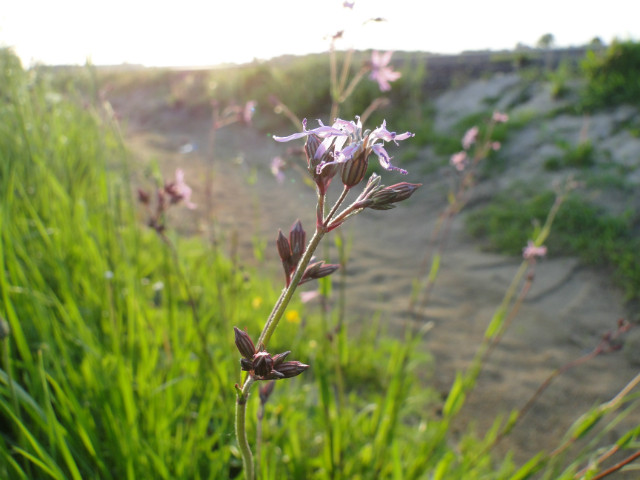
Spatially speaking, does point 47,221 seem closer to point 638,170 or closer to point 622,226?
point 622,226

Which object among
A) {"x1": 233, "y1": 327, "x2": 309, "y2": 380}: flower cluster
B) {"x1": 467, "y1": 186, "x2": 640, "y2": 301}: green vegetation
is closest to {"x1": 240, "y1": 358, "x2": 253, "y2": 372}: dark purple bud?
{"x1": 233, "y1": 327, "x2": 309, "y2": 380}: flower cluster

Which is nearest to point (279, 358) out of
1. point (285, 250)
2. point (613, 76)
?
point (285, 250)

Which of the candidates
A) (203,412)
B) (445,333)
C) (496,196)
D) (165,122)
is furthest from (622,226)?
(165,122)

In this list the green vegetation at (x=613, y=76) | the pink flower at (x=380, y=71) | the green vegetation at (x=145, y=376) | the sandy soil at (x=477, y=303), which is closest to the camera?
the green vegetation at (x=145, y=376)

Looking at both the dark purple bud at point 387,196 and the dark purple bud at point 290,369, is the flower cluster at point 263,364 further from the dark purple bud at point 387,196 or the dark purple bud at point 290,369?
the dark purple bud at point 387,196

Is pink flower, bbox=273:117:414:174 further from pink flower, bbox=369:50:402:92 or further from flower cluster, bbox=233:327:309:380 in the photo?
pink flower, bbox=369:50:402:92

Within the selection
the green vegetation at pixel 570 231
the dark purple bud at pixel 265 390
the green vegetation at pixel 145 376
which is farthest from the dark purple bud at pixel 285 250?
the green vegetation at pixel 570 231

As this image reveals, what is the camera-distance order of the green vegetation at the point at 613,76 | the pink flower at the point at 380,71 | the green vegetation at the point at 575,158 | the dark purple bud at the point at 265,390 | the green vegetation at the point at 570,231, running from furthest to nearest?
the green vegetation at the point at 613,76 → the green vegetation at the point at 575,158 → the green vegetation at the point at 570,231 → the pink flower at the point at 380,71 → the dark purple bud at the point at 265,390

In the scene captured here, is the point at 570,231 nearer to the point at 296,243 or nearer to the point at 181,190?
the point at 181,190
